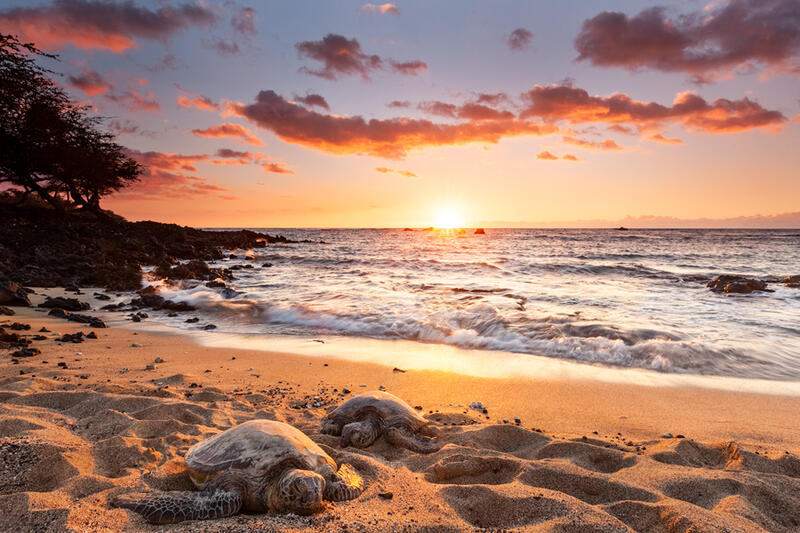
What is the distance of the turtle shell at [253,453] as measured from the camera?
3199mm

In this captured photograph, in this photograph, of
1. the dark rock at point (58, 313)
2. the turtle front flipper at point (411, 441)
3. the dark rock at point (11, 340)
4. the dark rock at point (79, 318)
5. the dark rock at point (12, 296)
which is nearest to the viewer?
the turtle front flipper at point (411, 441)

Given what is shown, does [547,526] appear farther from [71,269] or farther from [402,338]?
[71,269]

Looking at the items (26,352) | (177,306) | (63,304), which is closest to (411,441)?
(26,352)

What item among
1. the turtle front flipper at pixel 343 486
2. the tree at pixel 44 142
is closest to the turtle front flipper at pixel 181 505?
the turtle front flipper at pixel 343 486

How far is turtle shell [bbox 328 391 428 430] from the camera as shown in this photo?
466 cm

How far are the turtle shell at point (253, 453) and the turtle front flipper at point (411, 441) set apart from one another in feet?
3.47

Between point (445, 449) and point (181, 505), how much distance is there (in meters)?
2.47

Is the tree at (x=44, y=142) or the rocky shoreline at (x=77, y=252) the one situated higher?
the tree at (x=44, y=142)

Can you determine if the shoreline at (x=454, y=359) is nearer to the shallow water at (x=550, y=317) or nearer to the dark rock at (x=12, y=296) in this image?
the shallow water at (x=550, y=317)

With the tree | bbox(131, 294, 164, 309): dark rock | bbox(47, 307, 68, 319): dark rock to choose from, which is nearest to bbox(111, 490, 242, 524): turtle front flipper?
bbox(47, 307, 68, 319): dark rock

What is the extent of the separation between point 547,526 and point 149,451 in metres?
3.60

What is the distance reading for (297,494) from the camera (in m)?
2.94

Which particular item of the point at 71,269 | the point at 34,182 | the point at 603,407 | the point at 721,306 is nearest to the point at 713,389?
the point at 603,407

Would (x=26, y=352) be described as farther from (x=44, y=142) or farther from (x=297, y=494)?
(x=44, y=142)
